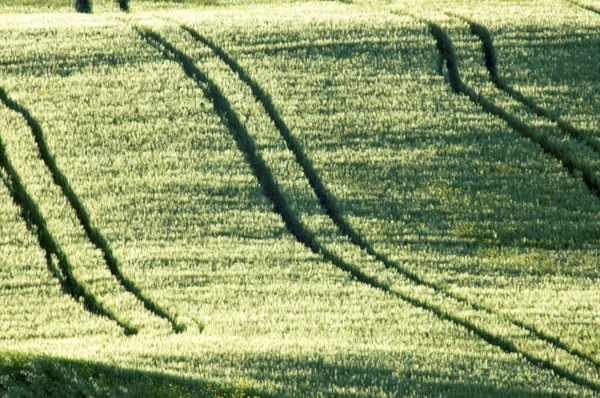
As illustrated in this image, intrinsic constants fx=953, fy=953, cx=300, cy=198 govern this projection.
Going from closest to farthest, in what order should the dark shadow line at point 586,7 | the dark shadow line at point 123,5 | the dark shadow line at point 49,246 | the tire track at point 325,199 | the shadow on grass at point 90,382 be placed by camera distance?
the shadow on grass at point 90,382 → the tire track at point 325,199 → the dark shadow line at point 49,246 → the dark shadow line at point 586,7 → the dark shadow line at point 123,5

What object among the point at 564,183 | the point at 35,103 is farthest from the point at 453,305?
the point at 35,103

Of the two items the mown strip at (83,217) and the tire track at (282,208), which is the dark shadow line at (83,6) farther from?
the mown strip at (83,217)

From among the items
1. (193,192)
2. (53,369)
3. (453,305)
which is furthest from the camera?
(193,192)

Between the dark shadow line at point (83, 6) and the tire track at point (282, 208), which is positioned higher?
the dark shadow line at point (83, 6)

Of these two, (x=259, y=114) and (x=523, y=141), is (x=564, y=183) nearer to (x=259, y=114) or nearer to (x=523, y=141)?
(x=523, y=141)

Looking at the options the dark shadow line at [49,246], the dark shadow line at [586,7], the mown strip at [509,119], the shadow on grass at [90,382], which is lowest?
the dark shadow line at [49,246]

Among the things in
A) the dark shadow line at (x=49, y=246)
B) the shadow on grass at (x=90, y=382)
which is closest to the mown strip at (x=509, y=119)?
the dark shadow line at (x=49, y=246)

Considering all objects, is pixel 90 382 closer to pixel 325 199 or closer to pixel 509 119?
pixel 325 199
